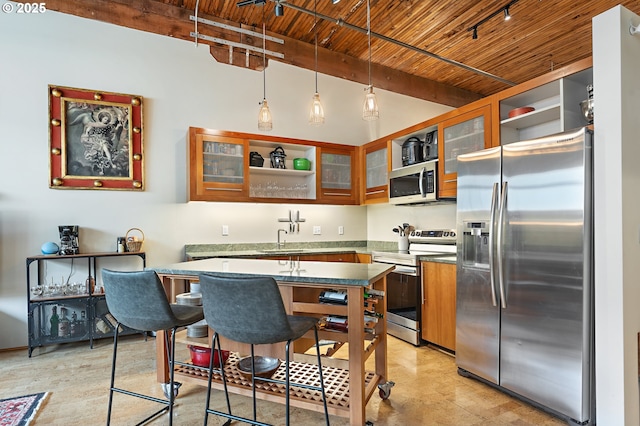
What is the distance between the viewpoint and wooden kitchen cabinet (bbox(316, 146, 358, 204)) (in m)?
4.66

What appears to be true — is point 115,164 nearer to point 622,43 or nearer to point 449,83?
point 622,43

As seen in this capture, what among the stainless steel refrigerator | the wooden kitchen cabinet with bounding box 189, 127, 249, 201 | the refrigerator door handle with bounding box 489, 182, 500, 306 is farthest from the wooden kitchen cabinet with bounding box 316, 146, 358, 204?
the refrigerator door handle with bounding box 489, 182, 500, 306

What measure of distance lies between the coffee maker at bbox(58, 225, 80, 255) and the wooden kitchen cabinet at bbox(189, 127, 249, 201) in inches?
45.9

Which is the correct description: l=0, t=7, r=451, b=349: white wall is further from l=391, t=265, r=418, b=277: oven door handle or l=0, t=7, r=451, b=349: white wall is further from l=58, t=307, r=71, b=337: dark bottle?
l=391, t=265, r=418, b=277: oven door handle

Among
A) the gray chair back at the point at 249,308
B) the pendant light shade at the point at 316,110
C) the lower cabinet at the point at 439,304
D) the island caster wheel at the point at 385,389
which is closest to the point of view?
the gray chair back at the point at 249,308

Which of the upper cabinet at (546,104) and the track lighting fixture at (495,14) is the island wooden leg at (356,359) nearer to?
the upper cabinet at (546,104)

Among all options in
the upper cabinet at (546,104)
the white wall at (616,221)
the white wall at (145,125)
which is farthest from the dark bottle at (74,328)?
the upper cabinet at (546,104)

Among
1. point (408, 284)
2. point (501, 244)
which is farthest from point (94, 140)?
point (501, 244)

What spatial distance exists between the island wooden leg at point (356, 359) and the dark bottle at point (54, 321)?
3147 millimetres

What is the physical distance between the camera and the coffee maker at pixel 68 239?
3.50 m

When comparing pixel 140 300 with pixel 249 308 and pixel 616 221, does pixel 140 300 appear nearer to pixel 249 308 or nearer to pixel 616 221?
pixel 249 308

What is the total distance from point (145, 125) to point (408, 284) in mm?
3404

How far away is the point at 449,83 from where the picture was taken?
5.96 m

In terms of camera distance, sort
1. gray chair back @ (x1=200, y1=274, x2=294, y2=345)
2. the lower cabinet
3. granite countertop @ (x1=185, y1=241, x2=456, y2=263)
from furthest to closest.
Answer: granite countertop @ (x1=185, y1=241, x2=456, y2=263)
the lower cabinet
gray chair back @ (x1=200, y1=274, x2=294, y2=345)
